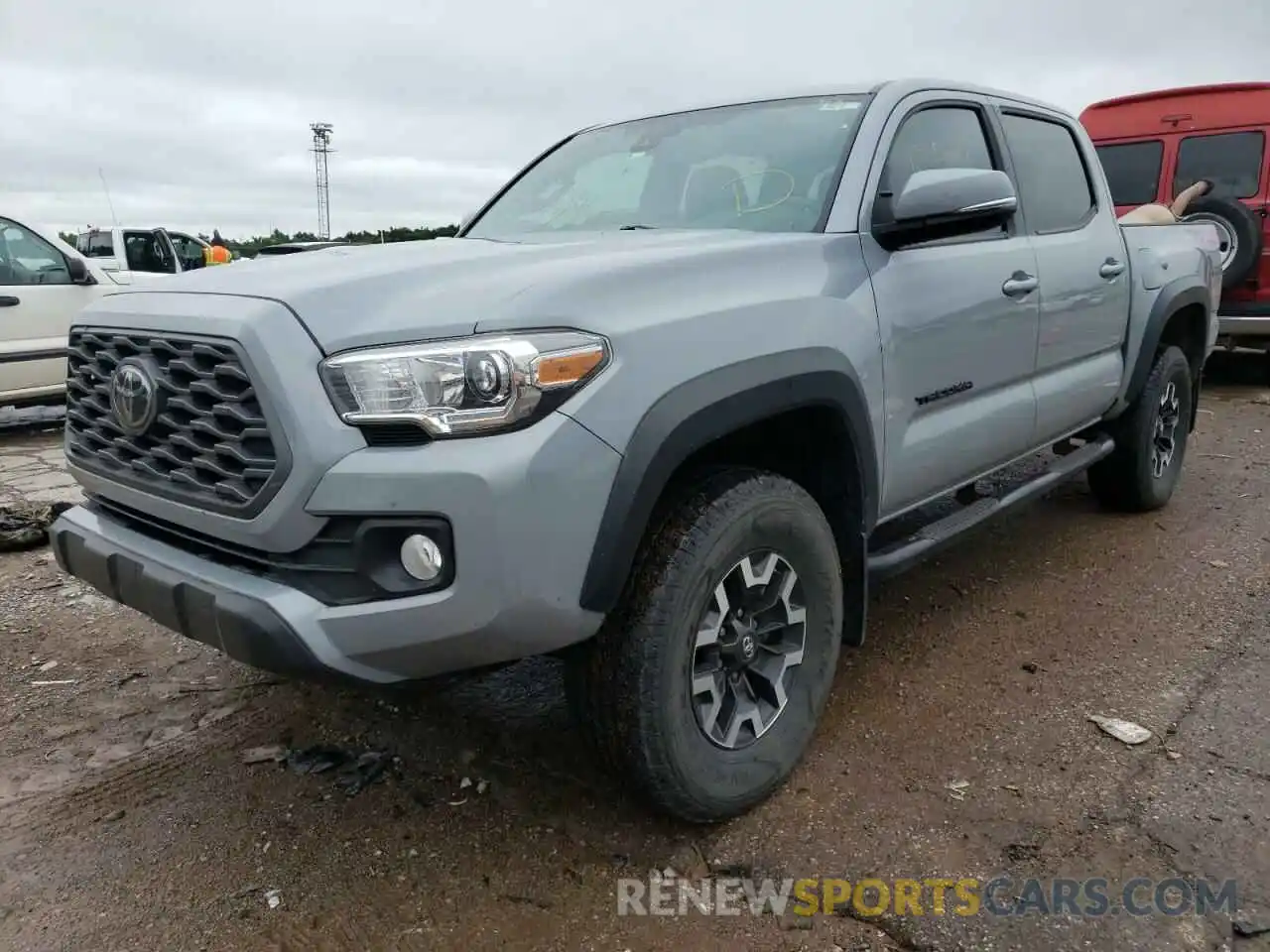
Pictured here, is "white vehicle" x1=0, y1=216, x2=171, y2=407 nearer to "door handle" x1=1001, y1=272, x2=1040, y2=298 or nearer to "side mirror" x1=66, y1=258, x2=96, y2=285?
"side mirror" x1=66, y1=258, x2=96, y2=285

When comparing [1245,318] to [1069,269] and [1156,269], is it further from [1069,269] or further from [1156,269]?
[1069,269]

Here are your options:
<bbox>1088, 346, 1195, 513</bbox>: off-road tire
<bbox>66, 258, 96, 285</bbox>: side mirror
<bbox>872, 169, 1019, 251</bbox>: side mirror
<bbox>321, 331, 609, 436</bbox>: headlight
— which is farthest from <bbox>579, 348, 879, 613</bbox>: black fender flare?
<bbox>66, 258, 96, 285</bbox>: side mirror

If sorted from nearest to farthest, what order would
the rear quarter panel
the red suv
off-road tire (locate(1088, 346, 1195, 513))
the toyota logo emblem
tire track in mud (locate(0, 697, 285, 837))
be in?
1. the toyota logo emblem
2. tire track in mud (locate(0, 697, 285, 837))
3. the rear quarter panel
4. off-road tire (locate(1088, 346, 1195, 513))
5. the red suv

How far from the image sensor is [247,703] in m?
3.09

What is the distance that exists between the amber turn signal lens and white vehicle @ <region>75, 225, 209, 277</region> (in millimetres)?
11685

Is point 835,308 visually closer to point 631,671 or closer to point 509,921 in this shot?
point 631,671

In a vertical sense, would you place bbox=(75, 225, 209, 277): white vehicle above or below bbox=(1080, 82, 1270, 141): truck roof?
below

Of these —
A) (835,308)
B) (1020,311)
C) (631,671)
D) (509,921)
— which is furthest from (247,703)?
(1020,311)

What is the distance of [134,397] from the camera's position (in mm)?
2191

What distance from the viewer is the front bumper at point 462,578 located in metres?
1.82

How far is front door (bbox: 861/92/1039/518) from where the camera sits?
2756 mm

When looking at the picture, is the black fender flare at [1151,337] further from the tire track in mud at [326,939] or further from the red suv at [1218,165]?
the red suv at [1218,165]

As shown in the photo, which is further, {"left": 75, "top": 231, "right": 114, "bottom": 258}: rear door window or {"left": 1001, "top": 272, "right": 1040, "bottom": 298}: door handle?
{"left": 75, "top": 231, "right": 114, "bottom": 258}: rear door window

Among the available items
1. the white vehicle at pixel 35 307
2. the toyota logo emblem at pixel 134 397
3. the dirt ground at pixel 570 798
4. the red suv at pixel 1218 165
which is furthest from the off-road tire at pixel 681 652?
the red suv at pixel 1218 165
